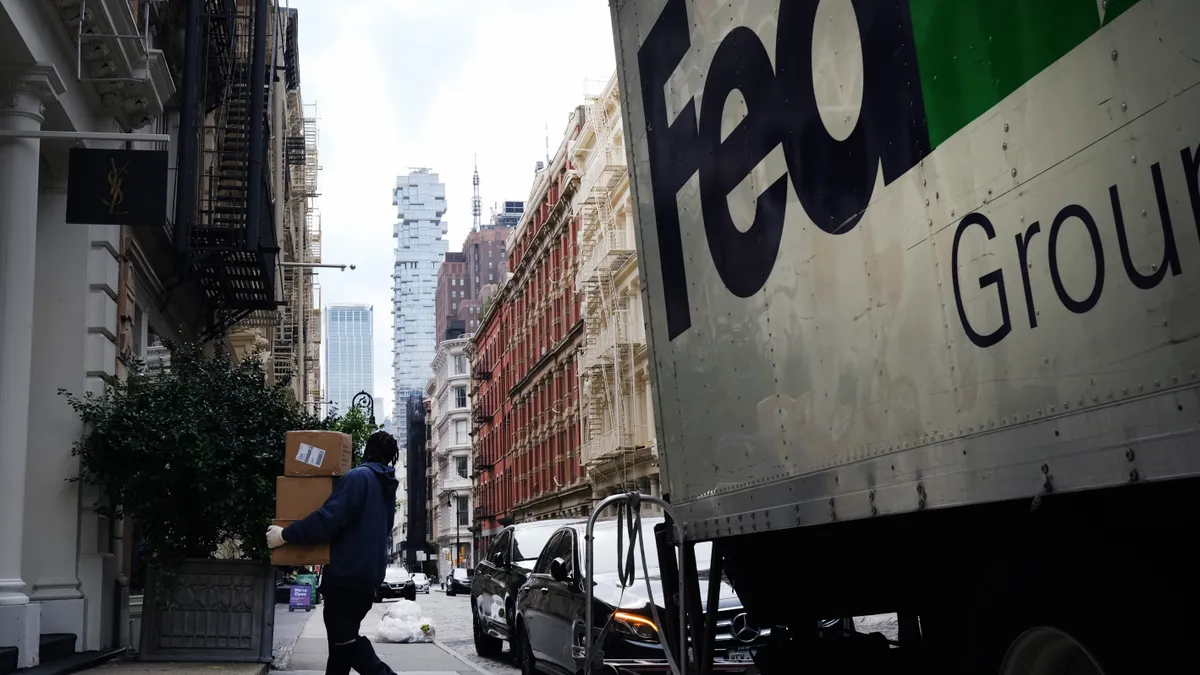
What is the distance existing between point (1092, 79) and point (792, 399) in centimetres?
211

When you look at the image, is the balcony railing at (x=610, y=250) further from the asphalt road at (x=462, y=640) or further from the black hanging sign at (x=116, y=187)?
the black hanging sign at (x=116, y=187)

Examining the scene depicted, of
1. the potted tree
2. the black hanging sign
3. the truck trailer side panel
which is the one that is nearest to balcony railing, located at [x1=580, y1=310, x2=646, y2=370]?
the potted tree

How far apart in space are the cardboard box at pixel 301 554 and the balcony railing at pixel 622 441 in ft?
120

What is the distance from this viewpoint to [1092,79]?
2.94 meters

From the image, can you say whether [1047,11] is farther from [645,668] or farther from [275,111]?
[275,111]

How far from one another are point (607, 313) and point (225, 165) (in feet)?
105

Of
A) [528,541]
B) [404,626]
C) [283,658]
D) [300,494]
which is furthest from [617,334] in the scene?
[300,494]

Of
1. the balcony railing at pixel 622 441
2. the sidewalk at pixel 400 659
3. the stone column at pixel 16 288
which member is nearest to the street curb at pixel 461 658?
the sidewalk at pixel 400 659

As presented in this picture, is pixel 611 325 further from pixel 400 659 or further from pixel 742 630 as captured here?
pixel 742 630

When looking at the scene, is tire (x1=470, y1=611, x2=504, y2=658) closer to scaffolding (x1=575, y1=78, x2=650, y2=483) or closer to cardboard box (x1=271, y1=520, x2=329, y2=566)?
cardboard box (x1=271, y1=520, x2=329, y2=566)

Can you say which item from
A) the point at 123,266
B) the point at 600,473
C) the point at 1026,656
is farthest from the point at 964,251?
the point at 600,473

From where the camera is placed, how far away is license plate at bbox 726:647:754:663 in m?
9.41

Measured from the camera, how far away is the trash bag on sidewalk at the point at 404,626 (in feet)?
59.3

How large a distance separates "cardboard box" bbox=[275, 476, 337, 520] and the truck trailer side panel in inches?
136
